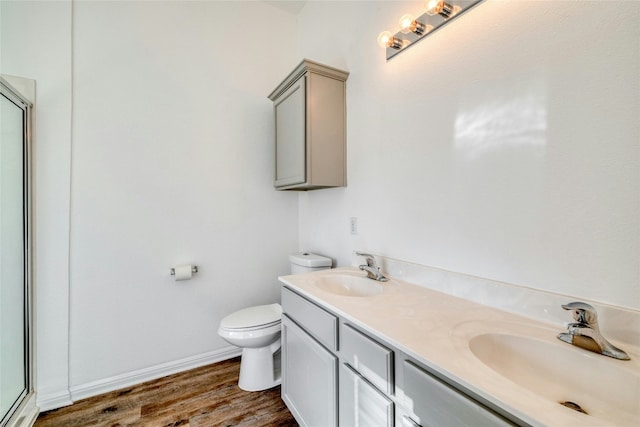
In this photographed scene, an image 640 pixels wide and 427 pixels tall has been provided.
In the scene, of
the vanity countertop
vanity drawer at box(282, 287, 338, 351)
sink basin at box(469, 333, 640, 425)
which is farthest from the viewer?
vanity drawer at box(282, 287, 338, 351)

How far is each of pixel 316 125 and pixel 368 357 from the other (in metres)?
1.36

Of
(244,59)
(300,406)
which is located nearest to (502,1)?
(244,59)

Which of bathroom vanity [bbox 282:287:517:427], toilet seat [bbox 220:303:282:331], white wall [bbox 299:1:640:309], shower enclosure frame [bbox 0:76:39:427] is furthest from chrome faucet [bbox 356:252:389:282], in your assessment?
shower enclosure frame [bbox 0:76:39:427]

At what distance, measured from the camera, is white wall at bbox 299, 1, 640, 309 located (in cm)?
75

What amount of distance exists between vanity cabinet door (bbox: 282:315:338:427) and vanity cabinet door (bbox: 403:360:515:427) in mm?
399

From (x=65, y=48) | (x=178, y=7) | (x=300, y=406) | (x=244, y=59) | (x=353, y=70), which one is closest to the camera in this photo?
(x=300, y=406)

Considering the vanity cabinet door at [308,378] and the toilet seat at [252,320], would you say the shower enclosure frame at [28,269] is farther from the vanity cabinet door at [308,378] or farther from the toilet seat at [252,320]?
the vanity cabinet door at [308,378]

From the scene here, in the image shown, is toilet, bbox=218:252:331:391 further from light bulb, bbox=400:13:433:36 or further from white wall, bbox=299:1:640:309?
light bulb, bbox=400:13:433:36

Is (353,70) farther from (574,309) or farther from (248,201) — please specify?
(574,309)

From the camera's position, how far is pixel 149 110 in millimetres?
1834

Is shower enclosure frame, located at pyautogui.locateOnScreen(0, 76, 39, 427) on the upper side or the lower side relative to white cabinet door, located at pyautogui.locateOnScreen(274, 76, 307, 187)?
lower

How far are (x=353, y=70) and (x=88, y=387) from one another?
2655mm

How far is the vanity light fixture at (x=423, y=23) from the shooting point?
3.69 feet

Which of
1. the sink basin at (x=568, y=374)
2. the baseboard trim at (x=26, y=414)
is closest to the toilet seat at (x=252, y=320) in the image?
the baseboard trim at (x=26, y=414)
